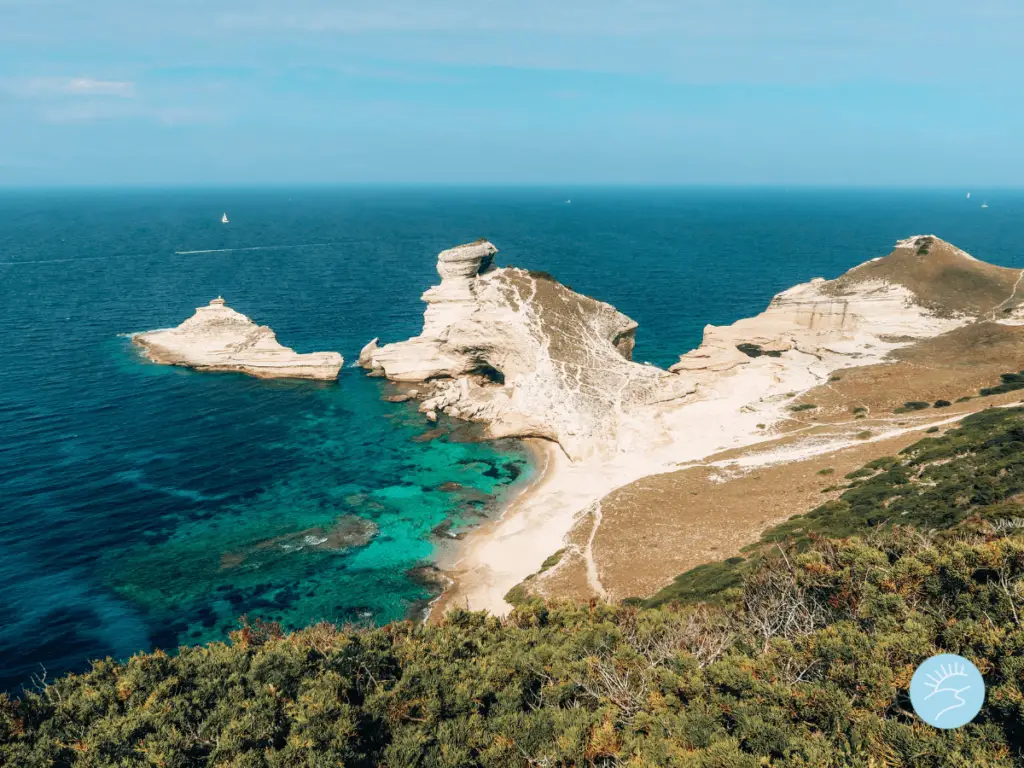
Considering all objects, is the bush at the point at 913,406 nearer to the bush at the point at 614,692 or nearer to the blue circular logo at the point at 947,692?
the bush at the point at 614,692

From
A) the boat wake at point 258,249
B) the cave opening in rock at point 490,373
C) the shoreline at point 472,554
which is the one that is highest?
the boat wake at point 258,249

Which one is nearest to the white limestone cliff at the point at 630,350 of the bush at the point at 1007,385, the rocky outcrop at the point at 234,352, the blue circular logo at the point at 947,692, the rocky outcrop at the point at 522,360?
the rocky outcrop at the point at 522,360

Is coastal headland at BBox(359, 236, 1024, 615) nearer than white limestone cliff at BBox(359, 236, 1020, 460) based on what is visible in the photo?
Yes

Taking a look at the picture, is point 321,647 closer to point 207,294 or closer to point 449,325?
point 449,325

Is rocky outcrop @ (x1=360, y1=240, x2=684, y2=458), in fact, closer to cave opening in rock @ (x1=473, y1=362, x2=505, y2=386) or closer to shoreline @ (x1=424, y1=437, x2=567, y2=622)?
cave opening in rock @ (x1=473, y1=362, x2=505, y2=386)

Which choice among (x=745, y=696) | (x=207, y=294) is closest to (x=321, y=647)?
(x=745, y=696)

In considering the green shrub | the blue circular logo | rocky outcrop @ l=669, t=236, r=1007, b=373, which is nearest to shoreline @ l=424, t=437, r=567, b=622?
the green shrub

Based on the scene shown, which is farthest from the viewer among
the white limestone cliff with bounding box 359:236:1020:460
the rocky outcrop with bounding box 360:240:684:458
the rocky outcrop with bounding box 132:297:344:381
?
the rocky outcrop with bounding box 132:297:344:381

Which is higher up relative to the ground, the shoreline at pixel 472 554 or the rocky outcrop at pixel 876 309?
the rocky outcrop at pixel 876 309
